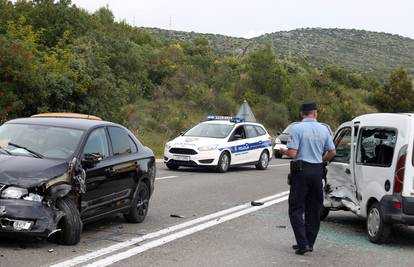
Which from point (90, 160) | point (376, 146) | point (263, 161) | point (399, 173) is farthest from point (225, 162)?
point (90, 160)

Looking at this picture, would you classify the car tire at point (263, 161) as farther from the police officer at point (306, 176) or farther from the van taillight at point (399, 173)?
the police officer at point (306, 176)

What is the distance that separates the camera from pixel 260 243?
8.41 m

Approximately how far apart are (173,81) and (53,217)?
38279 millimetres

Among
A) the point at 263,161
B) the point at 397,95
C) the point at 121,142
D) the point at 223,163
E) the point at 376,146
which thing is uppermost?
the point at 397,95

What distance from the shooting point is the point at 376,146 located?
8.80 meters

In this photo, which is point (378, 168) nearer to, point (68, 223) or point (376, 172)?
point (376, 172)

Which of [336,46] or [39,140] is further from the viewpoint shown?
[336,46]

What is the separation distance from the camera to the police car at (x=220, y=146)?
61.4 ft

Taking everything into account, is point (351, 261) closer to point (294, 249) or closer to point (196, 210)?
point (294, 249)

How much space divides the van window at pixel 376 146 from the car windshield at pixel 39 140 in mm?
3921

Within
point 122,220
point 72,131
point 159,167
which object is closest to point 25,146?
point 72,131

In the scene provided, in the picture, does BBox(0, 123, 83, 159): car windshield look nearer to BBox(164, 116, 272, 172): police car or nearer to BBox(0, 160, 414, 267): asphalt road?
BBox(0, 160, 414, 267): asphalt road

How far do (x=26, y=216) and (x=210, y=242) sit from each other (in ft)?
7.95

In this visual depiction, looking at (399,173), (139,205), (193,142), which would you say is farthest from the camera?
(193,142)
